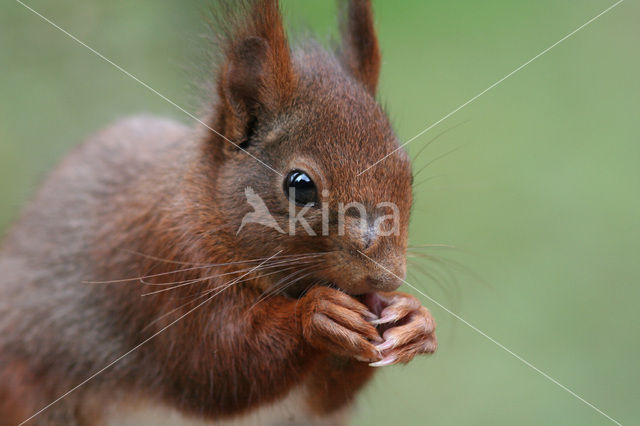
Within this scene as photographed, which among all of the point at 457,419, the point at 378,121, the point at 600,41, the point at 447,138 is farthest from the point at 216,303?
the point at 600,41

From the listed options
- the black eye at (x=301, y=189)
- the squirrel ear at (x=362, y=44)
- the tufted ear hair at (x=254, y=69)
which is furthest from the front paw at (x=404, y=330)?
the squirrel ear at (x=362, y=44)

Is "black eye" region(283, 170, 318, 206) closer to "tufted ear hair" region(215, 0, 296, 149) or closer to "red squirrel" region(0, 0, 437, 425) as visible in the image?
"red squirrel" region(0, 0, 437, 425)

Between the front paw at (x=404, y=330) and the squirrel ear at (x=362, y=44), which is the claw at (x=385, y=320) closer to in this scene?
the front paw at (x=404, y=330)

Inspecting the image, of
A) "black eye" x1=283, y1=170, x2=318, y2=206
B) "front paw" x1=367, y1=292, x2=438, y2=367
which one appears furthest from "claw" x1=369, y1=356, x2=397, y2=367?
"black eye" x1=283, y1=170, x2=318, y2=206

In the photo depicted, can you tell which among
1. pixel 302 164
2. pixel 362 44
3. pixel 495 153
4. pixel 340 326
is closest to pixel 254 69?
pixel 302 164

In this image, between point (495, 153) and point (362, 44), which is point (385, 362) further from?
point (495, 153)

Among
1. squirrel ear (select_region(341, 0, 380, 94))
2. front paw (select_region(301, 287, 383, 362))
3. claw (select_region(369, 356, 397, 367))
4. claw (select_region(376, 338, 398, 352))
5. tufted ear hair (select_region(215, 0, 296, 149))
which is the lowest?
claw (select_region(369, 356, 397, 367))

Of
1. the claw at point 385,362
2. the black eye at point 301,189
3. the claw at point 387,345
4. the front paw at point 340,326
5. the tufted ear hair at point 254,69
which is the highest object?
the tufted ear hair at point 254,69

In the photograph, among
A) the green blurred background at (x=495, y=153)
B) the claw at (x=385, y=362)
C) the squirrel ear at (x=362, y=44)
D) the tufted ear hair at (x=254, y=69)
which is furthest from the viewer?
the green blurred background at (x=495, y=153)
